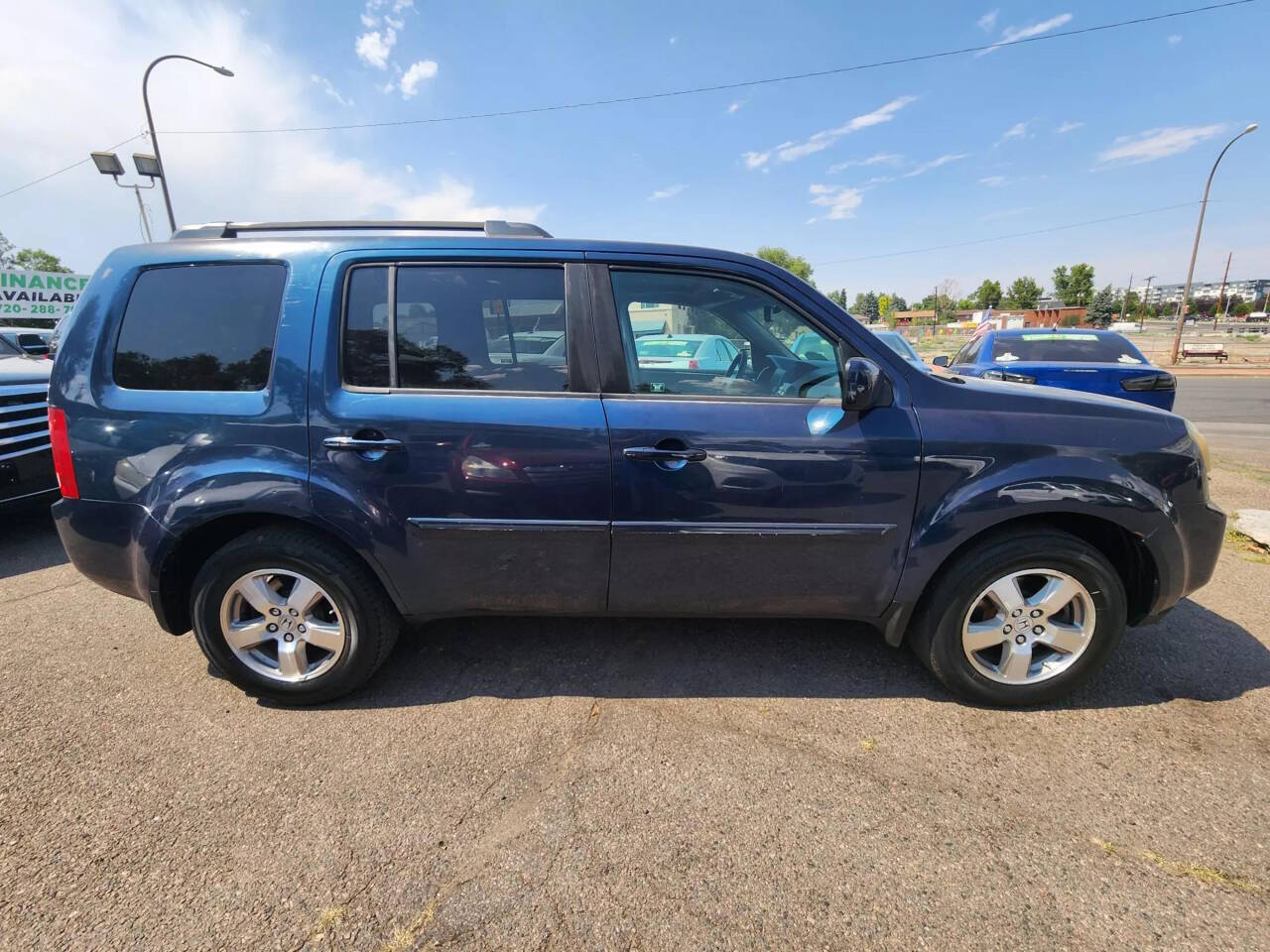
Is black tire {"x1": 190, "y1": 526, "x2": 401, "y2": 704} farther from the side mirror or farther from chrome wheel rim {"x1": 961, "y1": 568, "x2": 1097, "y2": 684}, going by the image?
chrome wheel rim {"x1": 961, "y1": 568, "x2": 1097, "y2": 684}

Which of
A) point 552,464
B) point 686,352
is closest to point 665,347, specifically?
point 686,352

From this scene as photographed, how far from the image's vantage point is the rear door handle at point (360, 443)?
7.60 feet

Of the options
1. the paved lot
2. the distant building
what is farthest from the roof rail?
the distant building

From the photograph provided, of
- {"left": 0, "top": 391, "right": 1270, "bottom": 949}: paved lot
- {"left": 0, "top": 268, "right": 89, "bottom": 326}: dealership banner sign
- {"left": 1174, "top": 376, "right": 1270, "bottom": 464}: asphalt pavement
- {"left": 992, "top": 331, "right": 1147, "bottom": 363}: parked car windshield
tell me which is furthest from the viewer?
{"left": 0, "top": 268, "right": 89, "bottom": 326}: dealership banner sign

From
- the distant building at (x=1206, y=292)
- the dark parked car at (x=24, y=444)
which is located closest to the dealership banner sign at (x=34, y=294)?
the dark parked car at (x=24, y=444)

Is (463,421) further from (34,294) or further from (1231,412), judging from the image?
(34,294)

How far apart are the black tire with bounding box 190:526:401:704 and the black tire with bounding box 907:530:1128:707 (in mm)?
2330

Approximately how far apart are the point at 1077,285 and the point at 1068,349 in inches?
3425

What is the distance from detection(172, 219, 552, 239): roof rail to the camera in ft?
8.39

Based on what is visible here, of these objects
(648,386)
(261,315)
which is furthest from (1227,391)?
(261,315)

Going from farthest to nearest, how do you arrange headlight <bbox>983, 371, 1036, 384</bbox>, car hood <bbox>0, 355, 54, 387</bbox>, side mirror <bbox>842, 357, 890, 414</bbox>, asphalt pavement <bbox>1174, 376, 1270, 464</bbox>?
1. asphalt pavement <bbox>1174, 376, 1270, 464</bbox>
2. headlight <bbox>983, 371, 1036, 384</bbox>
3. car hood <bbox>0, 355, 54, 387</bbox>
4. side mirror <bbox>842, 357, 890, 414</bbox>

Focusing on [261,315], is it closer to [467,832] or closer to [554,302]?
[554,302]

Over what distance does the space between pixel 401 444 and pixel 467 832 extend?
138 centimetres

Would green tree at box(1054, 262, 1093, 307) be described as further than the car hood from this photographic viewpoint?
Yes
